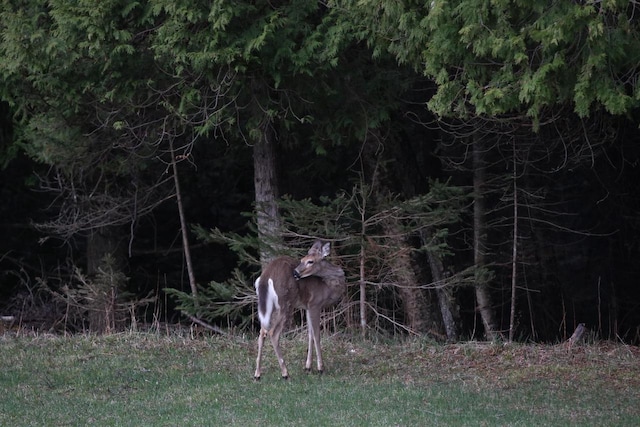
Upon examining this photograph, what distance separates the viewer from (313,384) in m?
10.1

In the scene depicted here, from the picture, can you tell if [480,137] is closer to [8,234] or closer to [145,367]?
[145,367]

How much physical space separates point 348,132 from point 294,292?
3.71m

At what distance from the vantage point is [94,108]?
13.8 metres

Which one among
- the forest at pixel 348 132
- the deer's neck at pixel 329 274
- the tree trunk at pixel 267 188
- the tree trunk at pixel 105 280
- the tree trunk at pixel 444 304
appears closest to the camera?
the forest at pixel 348 132

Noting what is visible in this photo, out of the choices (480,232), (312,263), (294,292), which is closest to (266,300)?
(294,292)

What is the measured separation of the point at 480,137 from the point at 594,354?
4079 mm

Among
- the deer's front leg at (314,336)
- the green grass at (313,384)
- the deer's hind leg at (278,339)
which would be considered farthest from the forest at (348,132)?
the deer's hind leg at (278,339)

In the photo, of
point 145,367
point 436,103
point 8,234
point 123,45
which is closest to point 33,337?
point 145,367

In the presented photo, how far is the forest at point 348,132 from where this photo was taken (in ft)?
28.6

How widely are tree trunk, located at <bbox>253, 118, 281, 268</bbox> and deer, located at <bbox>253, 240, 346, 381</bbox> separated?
3.28 metres

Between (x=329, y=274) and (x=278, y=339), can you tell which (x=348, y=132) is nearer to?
(x=329, y=274)

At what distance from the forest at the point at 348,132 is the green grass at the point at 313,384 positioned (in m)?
1.44

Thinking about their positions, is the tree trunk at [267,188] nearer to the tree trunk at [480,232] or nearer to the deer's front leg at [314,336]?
the tree trunk at [480,232]

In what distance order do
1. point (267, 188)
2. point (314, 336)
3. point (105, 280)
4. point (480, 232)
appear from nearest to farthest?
point (314, 336), point (267, 188), point (480, 232), point (105, 280)
